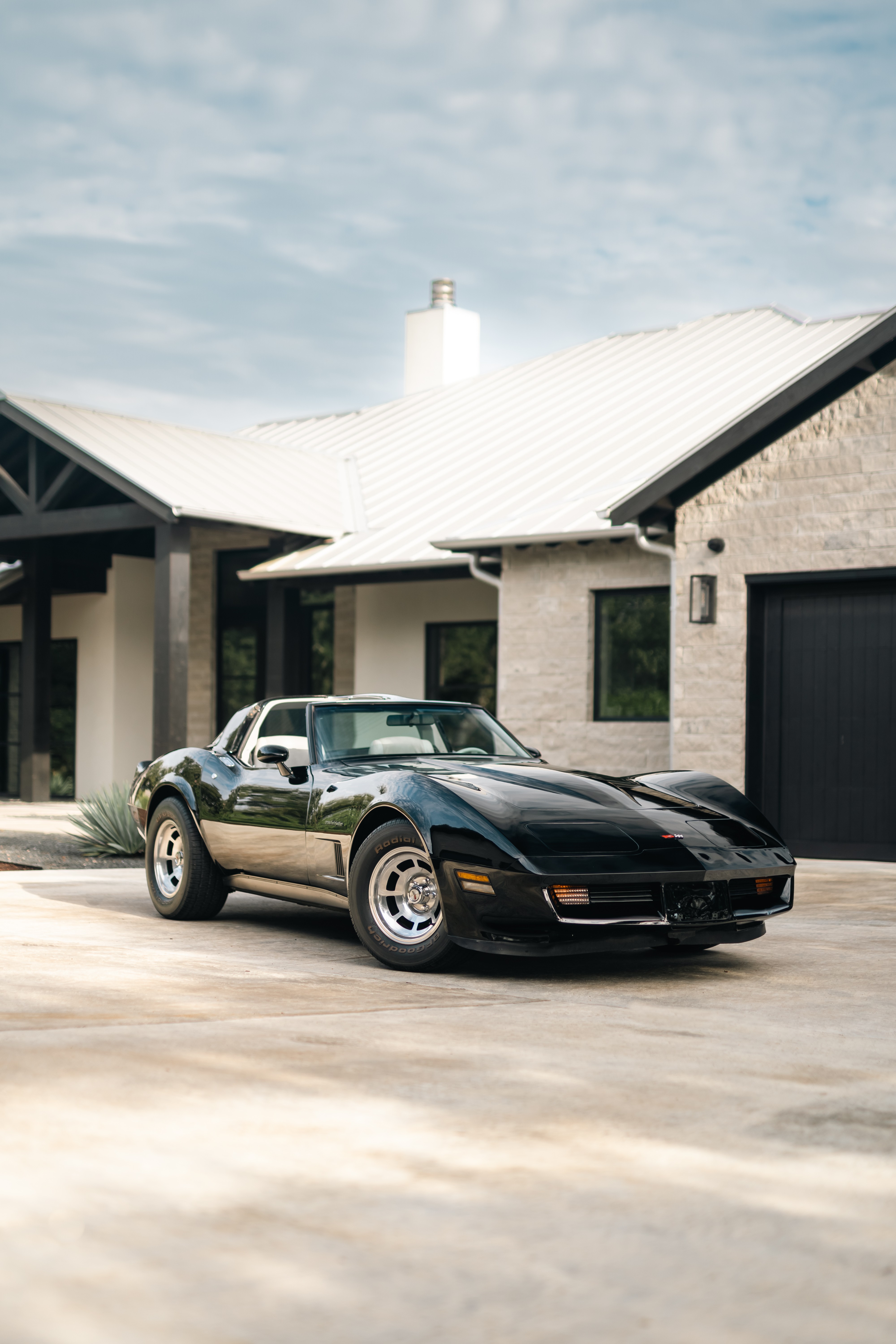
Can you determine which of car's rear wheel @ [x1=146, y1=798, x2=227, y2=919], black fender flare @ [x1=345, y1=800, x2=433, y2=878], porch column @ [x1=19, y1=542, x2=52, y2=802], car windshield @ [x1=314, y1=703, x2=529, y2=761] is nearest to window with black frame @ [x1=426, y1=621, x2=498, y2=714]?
porch column @ [x1=19, y1=542, x2=52, y2=802]

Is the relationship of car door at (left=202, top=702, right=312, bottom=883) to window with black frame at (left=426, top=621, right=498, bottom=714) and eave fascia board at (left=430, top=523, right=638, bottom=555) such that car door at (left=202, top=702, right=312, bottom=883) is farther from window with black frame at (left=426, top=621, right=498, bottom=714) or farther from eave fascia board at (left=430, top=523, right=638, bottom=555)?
window with black frame at (left=426, top=621, right=498, bottom=714)

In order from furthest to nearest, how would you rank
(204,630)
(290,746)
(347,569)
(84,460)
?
(204,630) → (347,569) → (84,460) → (290,746)

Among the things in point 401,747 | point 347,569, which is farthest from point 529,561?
point 401,747

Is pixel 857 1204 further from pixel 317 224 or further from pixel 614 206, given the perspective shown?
pixel 317 224

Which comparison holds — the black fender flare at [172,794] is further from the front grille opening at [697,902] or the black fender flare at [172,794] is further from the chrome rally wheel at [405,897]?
the front grille opening at [697,902]

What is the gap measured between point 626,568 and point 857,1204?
1263 cm

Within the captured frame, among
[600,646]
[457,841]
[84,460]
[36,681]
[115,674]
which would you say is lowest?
[457,841]

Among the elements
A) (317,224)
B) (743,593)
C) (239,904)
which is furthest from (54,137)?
(239,904)

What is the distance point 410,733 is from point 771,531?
6.36 m

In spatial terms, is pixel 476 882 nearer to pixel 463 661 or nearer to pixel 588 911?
pixel 588 911

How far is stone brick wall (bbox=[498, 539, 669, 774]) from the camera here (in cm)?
1578

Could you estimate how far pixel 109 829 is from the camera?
43.5ft

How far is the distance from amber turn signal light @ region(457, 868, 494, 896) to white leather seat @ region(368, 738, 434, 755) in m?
1.67

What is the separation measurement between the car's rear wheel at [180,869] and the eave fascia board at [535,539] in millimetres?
6652
